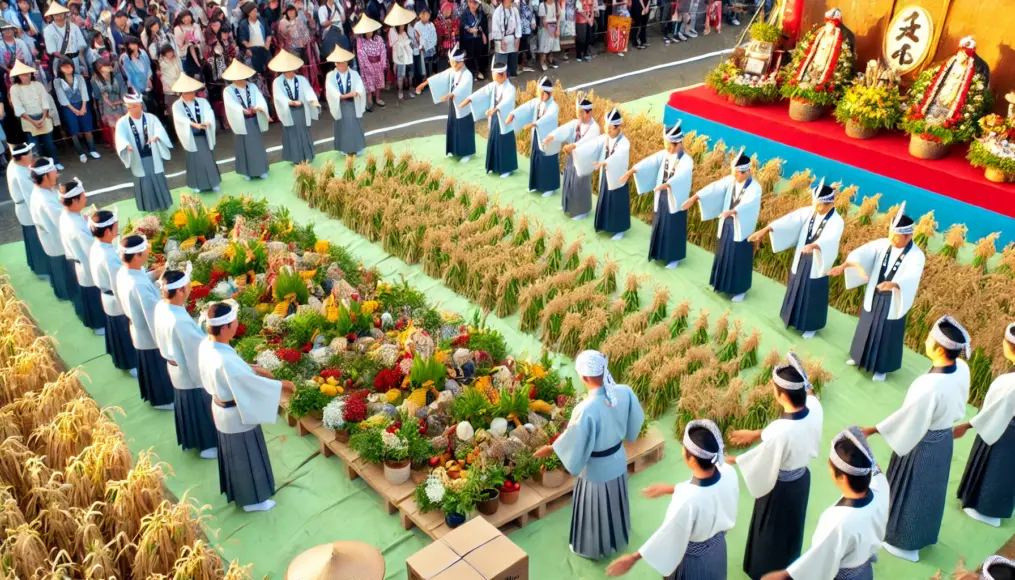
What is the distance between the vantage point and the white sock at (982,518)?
19.5 ft

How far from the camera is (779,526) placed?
532 cm

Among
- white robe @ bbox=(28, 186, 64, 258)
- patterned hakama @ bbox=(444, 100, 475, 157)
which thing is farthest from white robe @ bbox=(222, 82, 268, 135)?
white robe @ bbox=(28, 186, 64, 258)

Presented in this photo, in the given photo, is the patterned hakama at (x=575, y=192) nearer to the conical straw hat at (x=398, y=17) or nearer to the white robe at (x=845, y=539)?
the conical straw hat at (x=398, y=17)

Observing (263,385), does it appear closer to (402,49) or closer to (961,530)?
(961,530)

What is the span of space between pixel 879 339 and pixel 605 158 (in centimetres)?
327

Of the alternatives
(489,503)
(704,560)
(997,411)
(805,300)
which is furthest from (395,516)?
(805,300)

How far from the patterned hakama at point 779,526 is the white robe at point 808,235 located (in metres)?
2.70

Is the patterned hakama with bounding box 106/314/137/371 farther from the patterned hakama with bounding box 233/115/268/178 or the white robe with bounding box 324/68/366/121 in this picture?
the white robe with bounding box 324/68/366/121

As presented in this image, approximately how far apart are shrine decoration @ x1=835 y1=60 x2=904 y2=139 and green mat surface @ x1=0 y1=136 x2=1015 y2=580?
2825 mm

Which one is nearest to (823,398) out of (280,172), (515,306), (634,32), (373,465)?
(515,306)

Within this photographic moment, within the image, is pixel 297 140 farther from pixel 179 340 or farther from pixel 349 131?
pixel 179 340

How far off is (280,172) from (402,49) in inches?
124

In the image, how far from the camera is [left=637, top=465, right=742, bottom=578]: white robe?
4477mm

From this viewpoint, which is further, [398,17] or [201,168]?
[398,17]
